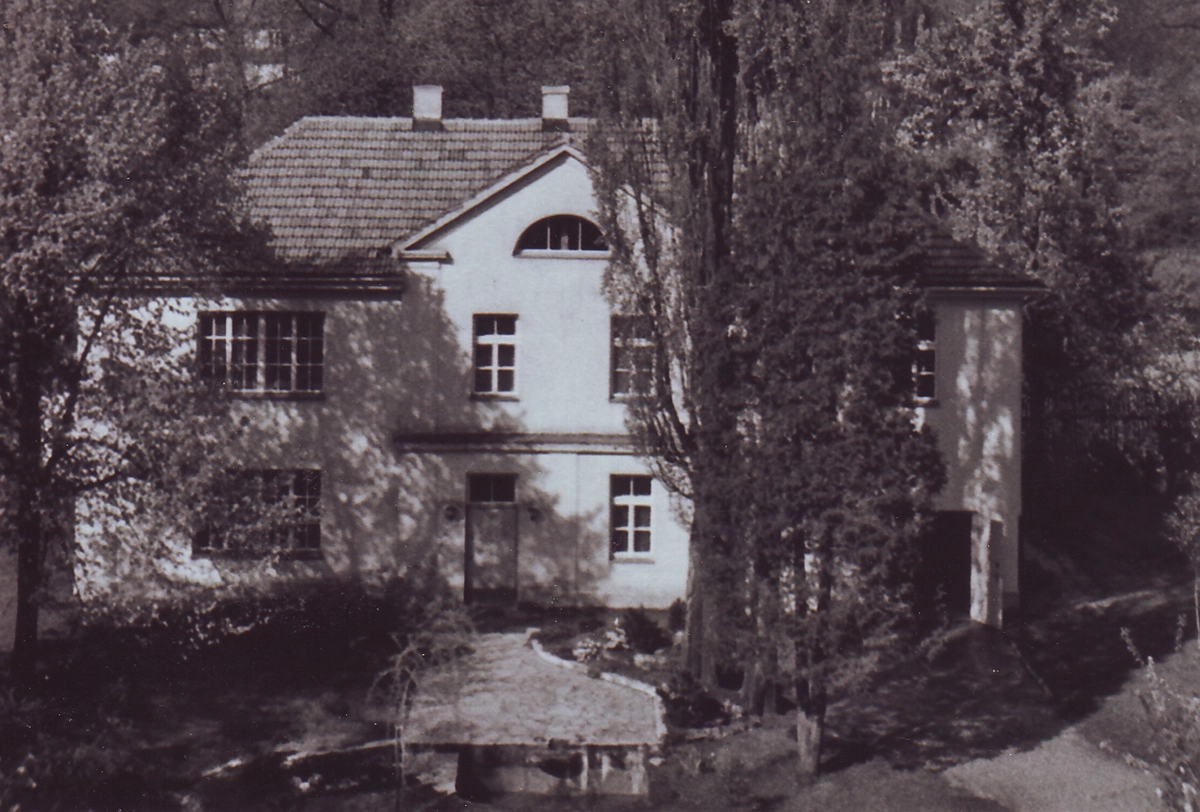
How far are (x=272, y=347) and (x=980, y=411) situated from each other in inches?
504

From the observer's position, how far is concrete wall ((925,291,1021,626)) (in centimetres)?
2127

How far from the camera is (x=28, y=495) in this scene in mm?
15070

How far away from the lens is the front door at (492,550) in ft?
71.3

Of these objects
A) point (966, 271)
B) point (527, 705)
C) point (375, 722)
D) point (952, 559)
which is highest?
point (966, 271)

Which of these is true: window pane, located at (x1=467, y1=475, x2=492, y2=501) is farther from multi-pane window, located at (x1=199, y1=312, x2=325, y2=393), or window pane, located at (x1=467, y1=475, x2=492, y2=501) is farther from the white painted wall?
multi-pane window, located at (x1=199, y1=312, x2=325, y2=393)

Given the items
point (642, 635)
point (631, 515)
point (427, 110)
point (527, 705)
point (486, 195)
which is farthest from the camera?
point (427, 110)

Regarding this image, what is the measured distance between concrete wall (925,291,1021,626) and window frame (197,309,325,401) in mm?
11127

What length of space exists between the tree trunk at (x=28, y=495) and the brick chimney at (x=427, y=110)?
1019 cm

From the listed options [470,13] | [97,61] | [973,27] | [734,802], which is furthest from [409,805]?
[470,13]

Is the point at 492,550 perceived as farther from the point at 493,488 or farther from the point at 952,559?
the point at 952,559

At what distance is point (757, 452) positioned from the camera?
14734mm

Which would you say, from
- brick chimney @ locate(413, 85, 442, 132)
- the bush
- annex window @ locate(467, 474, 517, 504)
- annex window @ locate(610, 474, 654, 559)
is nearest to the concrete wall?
annex window @ locate(610, 474, 654, 559)

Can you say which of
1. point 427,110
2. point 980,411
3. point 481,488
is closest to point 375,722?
point 481,488

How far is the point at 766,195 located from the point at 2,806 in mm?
11116
